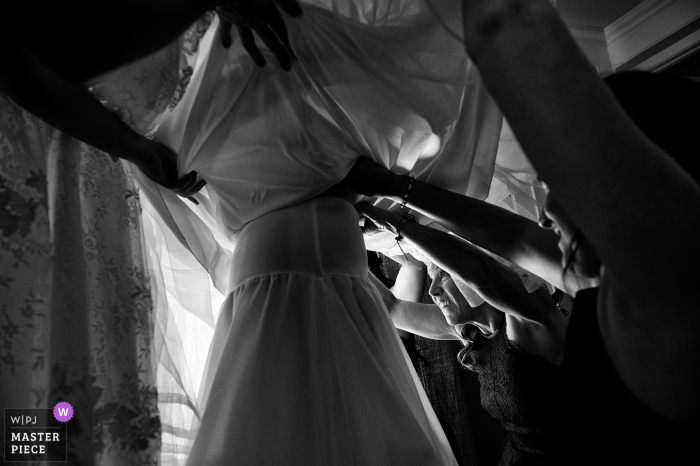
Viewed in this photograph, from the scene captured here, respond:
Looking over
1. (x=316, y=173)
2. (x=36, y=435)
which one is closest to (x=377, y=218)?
(x=316, y=173)

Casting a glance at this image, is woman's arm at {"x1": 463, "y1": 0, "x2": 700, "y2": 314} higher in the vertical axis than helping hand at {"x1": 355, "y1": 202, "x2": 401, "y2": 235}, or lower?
lower

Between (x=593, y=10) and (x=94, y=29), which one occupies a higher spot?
(x=593, y=10)

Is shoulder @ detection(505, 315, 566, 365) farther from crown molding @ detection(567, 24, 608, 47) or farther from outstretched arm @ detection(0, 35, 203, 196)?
crown molding @ detection(567, 24, 608, 47)

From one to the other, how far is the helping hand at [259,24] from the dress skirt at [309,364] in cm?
26

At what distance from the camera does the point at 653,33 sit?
2.57m

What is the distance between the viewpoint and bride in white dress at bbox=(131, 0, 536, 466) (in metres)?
0.80

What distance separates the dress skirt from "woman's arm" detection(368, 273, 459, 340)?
783 millimetres

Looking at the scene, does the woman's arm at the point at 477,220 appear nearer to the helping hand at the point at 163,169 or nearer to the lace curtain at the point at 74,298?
the helping hand at the point at 163,169

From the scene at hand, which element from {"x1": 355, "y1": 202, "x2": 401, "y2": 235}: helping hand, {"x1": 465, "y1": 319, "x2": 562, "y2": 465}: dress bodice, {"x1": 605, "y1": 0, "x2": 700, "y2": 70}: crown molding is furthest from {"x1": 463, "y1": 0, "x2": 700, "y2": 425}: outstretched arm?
{"x1": 605, "y1": 0, "x2": 700, "y2": 70}: crown molding

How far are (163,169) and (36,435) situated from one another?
0.44 meters

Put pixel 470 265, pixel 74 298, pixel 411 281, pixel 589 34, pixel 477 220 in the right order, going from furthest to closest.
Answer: pixel 589 34, pixel 411 281, pixel 470 265, pixel 477 220, pixel 74 298

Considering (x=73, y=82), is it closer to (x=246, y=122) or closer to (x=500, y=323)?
(x=246, y=122)

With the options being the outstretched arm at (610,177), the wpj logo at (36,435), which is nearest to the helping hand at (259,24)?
the outstretched arm at (610,177)

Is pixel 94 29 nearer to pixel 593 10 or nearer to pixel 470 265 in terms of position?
pixel 470 265
